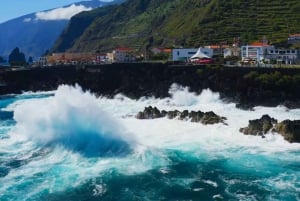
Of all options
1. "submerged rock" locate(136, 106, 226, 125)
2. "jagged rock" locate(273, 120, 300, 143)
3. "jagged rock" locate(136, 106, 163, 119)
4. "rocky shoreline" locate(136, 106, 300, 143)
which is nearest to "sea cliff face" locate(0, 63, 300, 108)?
"submerged rock" locate(136, 106, 226, 125)

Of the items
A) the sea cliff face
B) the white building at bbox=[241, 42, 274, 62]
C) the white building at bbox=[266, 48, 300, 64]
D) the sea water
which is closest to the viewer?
the sea water

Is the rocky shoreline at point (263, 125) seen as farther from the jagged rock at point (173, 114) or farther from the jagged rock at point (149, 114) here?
the jagged rock at point (149, 114)

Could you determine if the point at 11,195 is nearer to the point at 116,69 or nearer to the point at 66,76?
the point at 116,69

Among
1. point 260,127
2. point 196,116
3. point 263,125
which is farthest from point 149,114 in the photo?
point 263,125

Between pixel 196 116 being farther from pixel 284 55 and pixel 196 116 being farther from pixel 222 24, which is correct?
pixel 222 24

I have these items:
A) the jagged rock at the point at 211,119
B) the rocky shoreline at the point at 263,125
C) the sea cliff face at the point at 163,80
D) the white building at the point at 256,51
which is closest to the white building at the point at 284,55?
the white building at the point at 256,51

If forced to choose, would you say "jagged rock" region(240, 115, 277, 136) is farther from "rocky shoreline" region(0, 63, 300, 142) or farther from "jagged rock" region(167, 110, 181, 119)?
"jagged rock" region(167, 110, 181, 119)

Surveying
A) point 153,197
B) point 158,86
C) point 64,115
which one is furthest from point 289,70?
point 153,197
